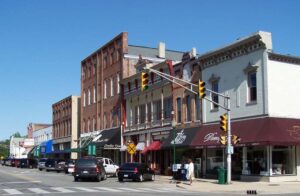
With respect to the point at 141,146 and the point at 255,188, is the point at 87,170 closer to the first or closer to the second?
the point at 255,188

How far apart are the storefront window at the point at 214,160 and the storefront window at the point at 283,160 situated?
5.02 m

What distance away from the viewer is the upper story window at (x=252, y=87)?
33.1 meters

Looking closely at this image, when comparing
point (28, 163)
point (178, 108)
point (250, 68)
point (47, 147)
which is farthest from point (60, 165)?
point (47, 147)

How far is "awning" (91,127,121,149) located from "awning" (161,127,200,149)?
1225 centimetres

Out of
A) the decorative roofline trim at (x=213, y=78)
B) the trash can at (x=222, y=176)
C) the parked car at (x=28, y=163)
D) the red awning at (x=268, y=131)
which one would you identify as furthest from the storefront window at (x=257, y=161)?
the parked car at (x=28, y=163)

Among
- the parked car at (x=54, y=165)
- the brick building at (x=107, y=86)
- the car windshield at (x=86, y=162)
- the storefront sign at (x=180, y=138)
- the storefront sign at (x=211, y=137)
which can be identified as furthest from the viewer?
the parked car at (x=54, y=165)

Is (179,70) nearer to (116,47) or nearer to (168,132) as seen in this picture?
(168,132)

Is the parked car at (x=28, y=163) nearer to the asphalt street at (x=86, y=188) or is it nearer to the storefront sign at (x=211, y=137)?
the asphalt street at (x=86, y=188)

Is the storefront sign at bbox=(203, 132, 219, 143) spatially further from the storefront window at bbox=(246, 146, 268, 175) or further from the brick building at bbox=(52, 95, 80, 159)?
the brick building at bbox=(52, 95, 80, 159)

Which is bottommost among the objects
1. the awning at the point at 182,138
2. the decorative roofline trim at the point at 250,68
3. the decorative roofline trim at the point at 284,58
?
the awning at the point at 182,138

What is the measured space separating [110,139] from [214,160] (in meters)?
20.1

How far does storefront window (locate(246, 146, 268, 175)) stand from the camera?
104 ft

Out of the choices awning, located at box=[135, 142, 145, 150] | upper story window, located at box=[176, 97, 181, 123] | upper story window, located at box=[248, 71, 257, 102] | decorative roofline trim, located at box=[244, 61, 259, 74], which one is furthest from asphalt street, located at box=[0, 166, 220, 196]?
awning, located at box=[135, 142, 145, 150]

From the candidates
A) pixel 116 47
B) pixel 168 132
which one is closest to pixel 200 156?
pixel 168 132
